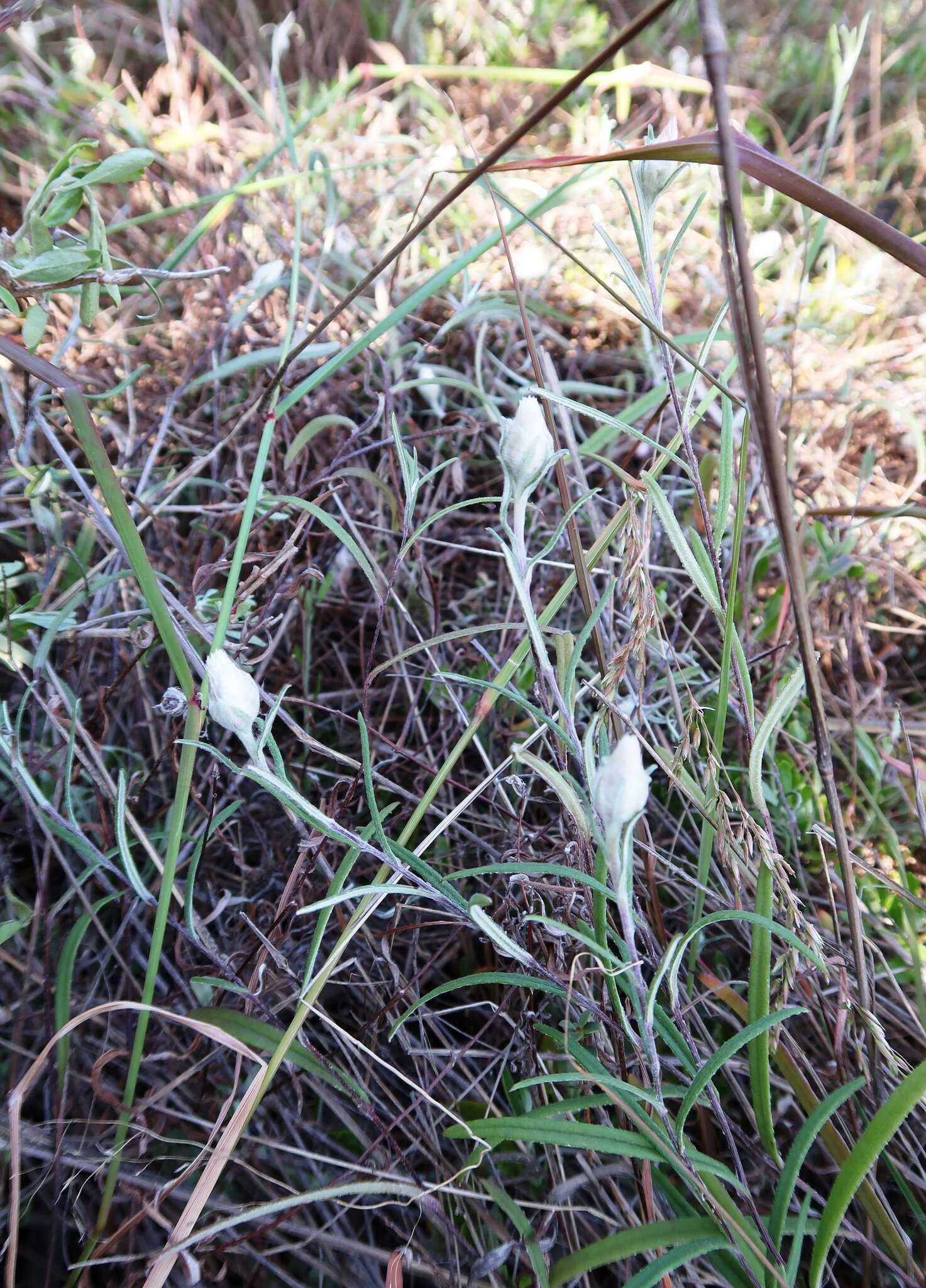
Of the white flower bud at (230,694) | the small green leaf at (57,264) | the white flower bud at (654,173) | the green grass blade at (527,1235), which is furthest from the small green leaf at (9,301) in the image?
the green grass blade at (527,1235)

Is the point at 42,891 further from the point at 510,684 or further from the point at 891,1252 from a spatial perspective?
the point at 891,1252

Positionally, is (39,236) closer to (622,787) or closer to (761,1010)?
(622,787)

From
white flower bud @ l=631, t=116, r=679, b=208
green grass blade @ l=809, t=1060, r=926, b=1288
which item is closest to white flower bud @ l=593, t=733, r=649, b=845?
green grass blade @ l=809, t=1060, r=926, b=1288

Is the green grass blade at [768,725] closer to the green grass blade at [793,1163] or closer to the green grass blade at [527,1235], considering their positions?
the green grass blade at [793,1163]

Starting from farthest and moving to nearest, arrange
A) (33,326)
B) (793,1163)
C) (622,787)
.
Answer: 1. (33,326)
2. (793,1163)
3. (622,787)

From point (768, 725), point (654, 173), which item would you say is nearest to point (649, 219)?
point (654, 173)

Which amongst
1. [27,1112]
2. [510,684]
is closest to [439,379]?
[510,684]

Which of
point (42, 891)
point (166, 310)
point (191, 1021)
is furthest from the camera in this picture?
point (166, 310)
